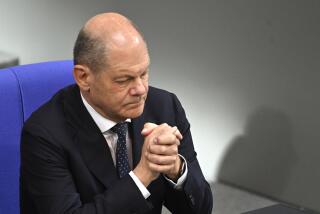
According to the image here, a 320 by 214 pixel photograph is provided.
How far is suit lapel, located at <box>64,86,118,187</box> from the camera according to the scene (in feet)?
4.39

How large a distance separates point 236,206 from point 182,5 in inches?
37.8

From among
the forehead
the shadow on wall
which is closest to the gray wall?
the shadow on wall

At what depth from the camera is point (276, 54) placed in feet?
7.42

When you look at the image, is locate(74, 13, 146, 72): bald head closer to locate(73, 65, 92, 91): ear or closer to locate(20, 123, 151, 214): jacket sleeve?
locate(73, 65, 92, 91): ear

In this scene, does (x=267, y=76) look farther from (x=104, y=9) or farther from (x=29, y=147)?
(x=29, y=147)

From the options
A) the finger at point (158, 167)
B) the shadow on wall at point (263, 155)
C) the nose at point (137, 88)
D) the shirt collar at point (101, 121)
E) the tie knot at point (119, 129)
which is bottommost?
the shadow on wall at point (263, 155)

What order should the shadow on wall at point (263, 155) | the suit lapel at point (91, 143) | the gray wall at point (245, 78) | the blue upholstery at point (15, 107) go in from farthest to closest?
the shadow on wall at point (263, 155) → the gray wall at point (245, 78) → the blue upholstery at point (15, 107) → the suit lapel at point (91, 143)

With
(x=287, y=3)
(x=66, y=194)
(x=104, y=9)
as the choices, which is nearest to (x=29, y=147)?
(x=66, y=194)

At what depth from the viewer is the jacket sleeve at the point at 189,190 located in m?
1.37

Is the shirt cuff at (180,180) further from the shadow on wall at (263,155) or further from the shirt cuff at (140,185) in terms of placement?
the shadow on wall at (263,155)

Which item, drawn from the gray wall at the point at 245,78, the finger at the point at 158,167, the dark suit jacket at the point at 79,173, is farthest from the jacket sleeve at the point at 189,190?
the gray wall at the point at 245,78

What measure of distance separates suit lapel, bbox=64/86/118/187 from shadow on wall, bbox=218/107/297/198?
1197mm

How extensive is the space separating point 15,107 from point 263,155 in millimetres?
1330

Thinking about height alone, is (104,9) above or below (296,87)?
above
